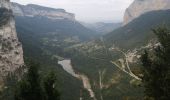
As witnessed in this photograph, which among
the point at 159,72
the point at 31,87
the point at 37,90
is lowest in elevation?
the point at 37,90

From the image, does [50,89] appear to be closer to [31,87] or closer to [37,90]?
[37,90]

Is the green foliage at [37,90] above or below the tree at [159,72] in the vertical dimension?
below

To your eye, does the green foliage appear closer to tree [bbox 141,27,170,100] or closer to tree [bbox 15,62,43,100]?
tree [bbox 15,62,43,100]

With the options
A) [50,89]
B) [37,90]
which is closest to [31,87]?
[37,90]

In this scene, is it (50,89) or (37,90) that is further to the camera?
(37,90)

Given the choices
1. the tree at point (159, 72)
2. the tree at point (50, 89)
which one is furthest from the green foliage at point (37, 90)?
the tree at point (159, 72)

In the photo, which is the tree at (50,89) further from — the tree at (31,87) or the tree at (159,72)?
the tree at (159,72)

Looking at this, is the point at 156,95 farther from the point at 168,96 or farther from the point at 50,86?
the point at 50,86
